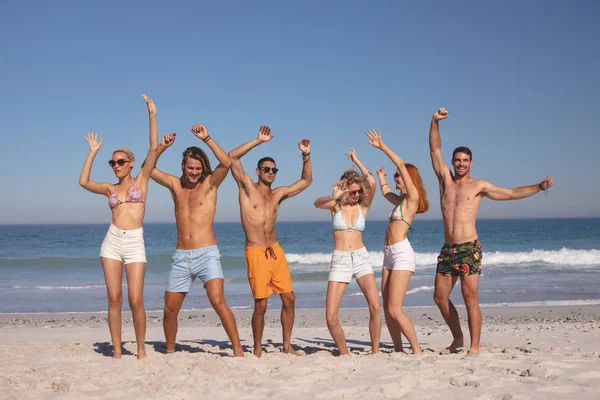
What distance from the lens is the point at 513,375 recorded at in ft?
17.2

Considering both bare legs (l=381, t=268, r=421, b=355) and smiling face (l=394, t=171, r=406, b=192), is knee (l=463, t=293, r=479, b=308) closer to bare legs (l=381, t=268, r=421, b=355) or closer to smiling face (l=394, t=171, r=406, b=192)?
bare legs (l=381, t=268, r=421, b=355)

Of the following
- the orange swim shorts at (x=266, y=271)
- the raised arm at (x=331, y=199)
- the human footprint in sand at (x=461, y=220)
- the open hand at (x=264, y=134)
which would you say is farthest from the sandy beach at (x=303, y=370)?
the open hand at (x=264, y=134)

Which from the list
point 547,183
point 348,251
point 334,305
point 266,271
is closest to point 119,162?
point 266,271

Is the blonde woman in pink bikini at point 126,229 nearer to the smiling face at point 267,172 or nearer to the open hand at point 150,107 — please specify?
the open hand at point 150,107

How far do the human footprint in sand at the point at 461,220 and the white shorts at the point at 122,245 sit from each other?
3.40m

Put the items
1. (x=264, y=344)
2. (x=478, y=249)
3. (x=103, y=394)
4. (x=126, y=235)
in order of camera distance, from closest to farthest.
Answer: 1. (x=103, y=394)
2. (x=126, y=235)
3. (x=478, y=249)
4. (x=264, y=344)

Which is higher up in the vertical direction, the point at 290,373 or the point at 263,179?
the point at 263,179

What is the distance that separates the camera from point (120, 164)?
622 centimetres

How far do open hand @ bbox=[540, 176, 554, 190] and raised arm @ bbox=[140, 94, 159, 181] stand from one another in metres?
4.24

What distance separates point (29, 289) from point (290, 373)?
14985mm

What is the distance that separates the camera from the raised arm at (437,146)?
6.55 metres

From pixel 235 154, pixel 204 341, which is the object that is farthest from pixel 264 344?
pixel 235 154

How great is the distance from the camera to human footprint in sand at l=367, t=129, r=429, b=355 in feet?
20.9

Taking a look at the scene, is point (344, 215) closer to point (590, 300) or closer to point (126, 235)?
point (126, 235)
